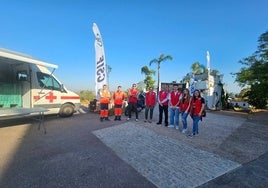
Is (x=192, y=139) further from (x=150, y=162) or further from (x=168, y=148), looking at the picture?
(x=150, y=162)

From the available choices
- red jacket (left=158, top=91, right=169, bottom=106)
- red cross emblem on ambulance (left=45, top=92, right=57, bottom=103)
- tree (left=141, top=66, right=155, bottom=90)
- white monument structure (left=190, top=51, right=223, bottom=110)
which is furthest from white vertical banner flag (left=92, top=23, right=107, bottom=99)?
tree (left=141, top=66, right=155, bottom=90)

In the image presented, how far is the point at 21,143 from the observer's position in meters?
5.78

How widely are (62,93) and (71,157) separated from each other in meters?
5.93

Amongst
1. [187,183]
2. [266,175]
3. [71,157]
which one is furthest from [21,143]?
[266,175]

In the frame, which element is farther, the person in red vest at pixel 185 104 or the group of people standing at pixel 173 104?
the person in red vest at pixel 185 104

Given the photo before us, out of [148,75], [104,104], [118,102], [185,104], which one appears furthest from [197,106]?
[148,75]

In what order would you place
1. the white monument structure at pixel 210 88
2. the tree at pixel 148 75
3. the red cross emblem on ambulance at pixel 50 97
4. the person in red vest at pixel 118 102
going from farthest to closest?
1. the tree at pixel 148 75
2. the white monument structure at pixel 210 88
3. the person in red vest at pixel 118 102
4. the red cross emblem on ambulance at pixel 50 97

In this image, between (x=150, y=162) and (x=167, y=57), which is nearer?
(x=150, y=162)

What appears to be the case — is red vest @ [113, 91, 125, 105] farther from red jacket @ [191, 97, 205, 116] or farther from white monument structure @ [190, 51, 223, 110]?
white monument structure @ [190, 51, 223, 110]

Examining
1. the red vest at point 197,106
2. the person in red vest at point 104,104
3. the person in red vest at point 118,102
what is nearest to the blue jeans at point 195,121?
the red vest at point 197,106

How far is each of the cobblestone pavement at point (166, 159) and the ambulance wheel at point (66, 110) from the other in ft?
13.9

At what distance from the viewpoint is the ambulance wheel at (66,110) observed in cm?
1007

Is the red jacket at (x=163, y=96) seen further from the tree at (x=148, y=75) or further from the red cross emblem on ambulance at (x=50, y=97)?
the tree at (x=148, y=75)

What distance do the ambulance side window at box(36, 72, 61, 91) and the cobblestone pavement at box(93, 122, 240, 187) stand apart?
440cm
